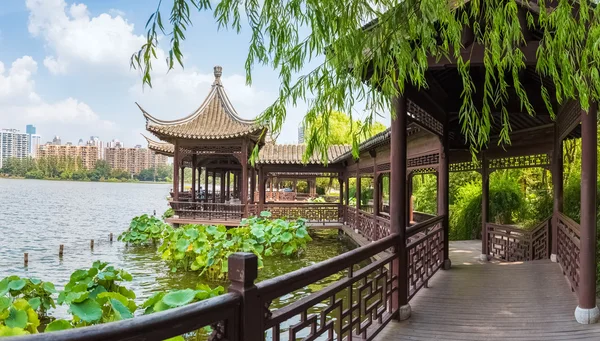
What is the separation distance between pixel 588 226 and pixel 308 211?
11.3 m

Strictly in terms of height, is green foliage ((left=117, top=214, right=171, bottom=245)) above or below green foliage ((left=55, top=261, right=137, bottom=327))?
below

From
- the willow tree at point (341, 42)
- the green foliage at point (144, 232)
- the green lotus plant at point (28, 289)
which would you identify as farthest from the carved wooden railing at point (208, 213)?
the willow tree at point (341, 42)

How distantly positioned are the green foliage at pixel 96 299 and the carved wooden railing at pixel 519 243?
5792 mm

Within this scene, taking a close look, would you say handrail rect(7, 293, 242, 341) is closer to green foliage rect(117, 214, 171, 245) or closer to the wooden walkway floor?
the wooden walkway floor

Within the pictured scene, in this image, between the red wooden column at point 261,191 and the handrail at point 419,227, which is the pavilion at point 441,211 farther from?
the red wooden column at point 261,191

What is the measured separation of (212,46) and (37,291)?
14.9 feet

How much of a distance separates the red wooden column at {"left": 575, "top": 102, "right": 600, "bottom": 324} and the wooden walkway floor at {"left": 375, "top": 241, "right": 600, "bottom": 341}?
0.12 metres

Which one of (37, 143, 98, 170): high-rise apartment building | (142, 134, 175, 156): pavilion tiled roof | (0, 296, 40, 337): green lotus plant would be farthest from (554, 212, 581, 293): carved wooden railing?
(37, 143, 98, 170): high-rise apartment building

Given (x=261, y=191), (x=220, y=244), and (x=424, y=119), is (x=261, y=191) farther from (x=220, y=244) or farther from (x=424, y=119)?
(x=424, y=119)

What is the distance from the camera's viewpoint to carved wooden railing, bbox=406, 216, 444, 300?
427cm

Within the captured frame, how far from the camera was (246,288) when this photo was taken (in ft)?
5.77

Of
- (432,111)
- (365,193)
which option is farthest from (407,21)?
(365,193)

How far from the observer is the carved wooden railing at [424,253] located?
4.27 meters

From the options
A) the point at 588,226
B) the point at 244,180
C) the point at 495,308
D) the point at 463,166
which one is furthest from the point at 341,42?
the point at 244,180
